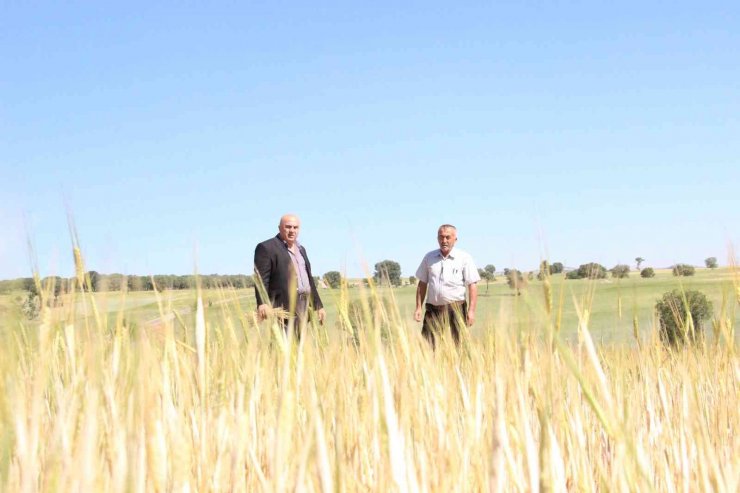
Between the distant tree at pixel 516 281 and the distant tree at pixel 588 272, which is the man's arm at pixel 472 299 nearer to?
the distant tree at pixel 588 272

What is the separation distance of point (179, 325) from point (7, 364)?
1139 mm

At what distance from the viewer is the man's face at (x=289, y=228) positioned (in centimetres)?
533

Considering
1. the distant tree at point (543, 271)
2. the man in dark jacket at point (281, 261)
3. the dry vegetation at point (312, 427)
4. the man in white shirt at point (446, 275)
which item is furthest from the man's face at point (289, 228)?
the distant tree at point (543, 271)

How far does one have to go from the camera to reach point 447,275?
6180mm

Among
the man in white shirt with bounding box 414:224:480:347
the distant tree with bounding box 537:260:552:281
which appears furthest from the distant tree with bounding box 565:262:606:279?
the man in white shirt with bounding box 414:224:480:347

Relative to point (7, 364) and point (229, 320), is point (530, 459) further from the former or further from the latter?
point (229, 320)

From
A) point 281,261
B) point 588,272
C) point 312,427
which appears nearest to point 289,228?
point 281,261

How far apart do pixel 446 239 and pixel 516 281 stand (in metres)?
5.16

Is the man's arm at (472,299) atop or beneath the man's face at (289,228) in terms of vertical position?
beneath

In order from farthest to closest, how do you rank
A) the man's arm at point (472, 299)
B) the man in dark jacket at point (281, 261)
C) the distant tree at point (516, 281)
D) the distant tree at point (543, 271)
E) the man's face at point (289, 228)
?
the man's arm at point (472, 299) < the man's face at point (289, 228) < the man in dark jacket at point (281, 261) < the distant tree at point (543, 271) < the distant tree at point (516, 281)

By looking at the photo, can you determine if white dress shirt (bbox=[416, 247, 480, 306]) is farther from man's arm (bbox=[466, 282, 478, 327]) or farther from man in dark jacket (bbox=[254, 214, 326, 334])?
man in dark jacket (bbox=[254, 214, 326, 334])

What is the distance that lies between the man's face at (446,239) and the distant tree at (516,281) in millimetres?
5067

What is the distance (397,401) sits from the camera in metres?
1.43

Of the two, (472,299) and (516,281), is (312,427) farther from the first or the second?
(472,299)
